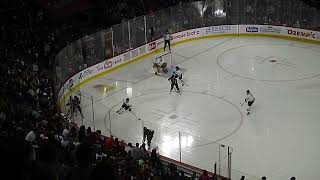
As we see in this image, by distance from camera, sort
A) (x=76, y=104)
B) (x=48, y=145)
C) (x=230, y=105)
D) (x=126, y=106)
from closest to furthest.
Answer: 1. (x=48, y=145)
2. (x=76, y=104)
3. (x=126, y=106)
4. (x=230, y=105)

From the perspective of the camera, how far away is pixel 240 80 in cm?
1878

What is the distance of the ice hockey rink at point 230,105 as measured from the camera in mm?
12828

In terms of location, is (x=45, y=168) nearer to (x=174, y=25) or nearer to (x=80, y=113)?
(x=80, y=113)

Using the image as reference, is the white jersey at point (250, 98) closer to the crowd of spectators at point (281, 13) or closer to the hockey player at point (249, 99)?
the hockey player at point (249, 99)

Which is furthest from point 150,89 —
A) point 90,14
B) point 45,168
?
point 45,168

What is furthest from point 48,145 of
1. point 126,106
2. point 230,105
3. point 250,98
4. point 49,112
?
point 230,105

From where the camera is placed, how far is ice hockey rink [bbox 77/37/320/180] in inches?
505

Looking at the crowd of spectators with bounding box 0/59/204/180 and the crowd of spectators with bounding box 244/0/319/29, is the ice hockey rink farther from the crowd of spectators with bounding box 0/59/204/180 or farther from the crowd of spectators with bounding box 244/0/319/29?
the crowd of spectators with bounding box 0/59/204/180

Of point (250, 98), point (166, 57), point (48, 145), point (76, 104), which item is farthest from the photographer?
point (166, 57)

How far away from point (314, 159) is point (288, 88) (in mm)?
5578

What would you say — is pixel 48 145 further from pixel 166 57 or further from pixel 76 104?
pixel 166 57

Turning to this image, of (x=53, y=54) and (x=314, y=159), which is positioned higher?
(x=53, y=54)

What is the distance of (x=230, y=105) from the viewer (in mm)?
16328

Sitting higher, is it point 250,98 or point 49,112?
point 49,112
